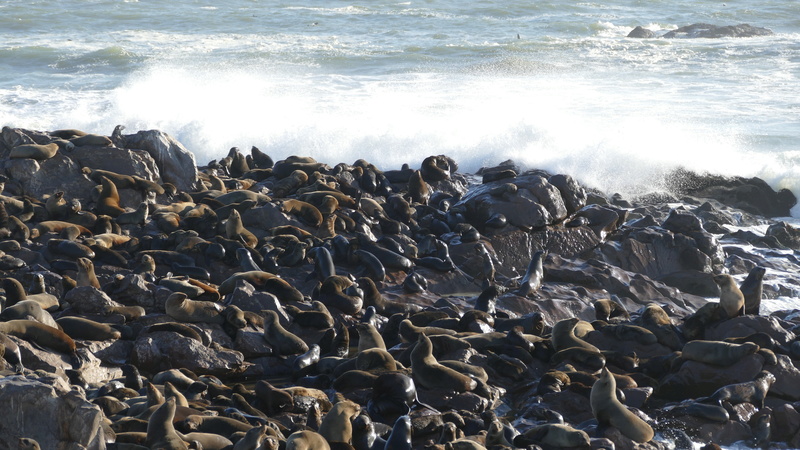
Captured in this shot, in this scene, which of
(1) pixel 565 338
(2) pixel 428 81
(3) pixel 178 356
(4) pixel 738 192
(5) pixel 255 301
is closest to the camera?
(3) pixel 178 356

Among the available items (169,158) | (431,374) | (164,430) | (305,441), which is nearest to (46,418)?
(164,430)

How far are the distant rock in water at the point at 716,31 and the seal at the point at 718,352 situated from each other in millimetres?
29122

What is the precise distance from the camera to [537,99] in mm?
25266

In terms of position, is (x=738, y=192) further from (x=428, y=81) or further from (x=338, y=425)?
(x=338, y=425)

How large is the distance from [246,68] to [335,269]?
18161 millimetres

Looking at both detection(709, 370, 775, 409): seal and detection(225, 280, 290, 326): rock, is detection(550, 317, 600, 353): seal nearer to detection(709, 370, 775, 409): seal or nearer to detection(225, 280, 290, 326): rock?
detection(709, 370, 775, 409): seal

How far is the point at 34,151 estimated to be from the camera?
526 inches

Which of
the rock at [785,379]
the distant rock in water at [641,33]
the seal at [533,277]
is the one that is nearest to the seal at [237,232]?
the seal at [533,277]

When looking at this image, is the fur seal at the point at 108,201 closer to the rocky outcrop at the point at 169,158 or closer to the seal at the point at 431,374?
the rocky outcrop at the point at 169,158

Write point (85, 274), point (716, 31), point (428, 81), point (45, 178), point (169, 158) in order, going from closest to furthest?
1. point (85, 274)
2. point (45, 178)
3. point (169, 158)
4. point (428, 81)
5. point (716, 31)

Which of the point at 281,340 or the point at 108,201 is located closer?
the point at 281,340

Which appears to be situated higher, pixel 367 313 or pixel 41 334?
pixel 41 334

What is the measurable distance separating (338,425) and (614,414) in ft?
7.64

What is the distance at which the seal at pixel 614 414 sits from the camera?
7637 mm
